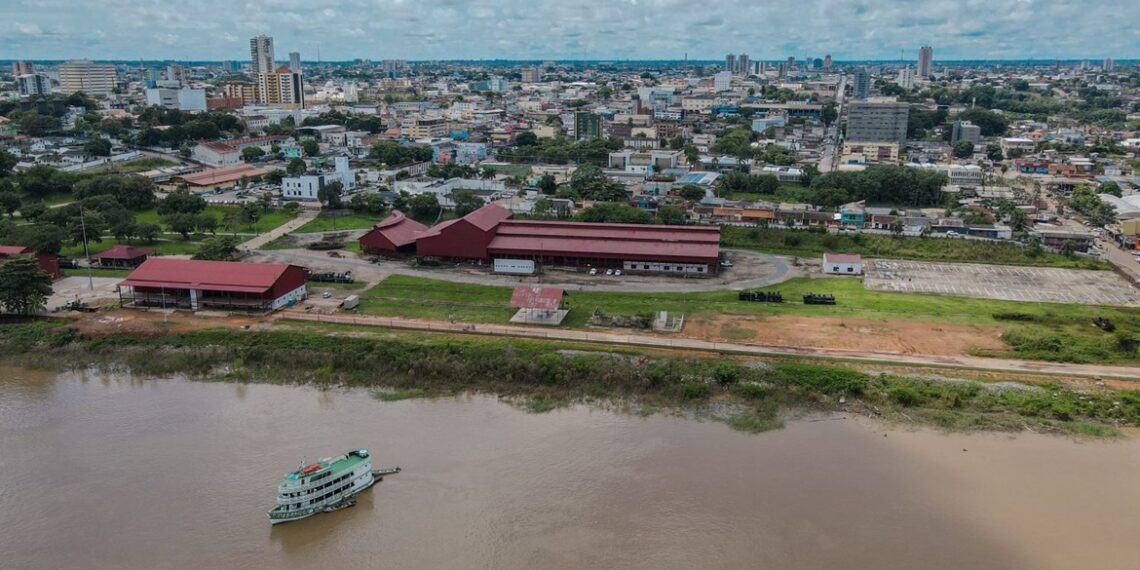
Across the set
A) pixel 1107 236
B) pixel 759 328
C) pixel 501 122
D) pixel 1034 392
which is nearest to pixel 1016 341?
pixel 1034 392

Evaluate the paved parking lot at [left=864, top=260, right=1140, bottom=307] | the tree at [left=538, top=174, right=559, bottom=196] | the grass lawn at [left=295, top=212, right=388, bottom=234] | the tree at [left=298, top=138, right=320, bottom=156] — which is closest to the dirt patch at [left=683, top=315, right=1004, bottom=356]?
the paved parking lot at [left=864, top=260, right=1140, bottom=307]

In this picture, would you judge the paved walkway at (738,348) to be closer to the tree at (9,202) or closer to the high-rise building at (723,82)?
the tree at (9,202)

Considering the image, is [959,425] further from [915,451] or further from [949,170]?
[949,170]

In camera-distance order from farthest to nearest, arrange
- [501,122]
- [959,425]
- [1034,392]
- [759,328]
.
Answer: [501,122]
[759,328]
[1034,392]
[959,425]

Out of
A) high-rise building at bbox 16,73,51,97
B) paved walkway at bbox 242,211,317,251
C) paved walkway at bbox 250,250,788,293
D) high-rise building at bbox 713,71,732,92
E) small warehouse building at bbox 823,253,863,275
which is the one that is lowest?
paved walkway at bbox 250,250,788,293

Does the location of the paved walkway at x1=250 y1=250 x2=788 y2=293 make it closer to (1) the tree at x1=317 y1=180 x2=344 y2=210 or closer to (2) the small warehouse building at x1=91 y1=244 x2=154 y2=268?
(2) the small warehouse building at x1=91 y1=244 x2=154 y2=268

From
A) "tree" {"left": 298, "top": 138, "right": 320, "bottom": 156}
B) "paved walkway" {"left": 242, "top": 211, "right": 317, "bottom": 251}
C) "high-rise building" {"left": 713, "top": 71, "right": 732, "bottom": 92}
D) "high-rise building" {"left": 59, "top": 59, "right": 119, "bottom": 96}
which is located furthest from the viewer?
"high-rise building" {"left": 713, "top": 71, "right": 732, "bottom": 92}
